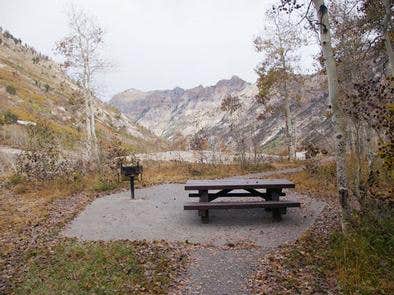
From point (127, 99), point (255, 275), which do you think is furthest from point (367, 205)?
point (127, 99)

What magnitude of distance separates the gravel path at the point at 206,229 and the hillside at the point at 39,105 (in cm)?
1529

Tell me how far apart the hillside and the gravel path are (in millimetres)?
Answer: 15291

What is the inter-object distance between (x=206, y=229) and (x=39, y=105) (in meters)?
46.8

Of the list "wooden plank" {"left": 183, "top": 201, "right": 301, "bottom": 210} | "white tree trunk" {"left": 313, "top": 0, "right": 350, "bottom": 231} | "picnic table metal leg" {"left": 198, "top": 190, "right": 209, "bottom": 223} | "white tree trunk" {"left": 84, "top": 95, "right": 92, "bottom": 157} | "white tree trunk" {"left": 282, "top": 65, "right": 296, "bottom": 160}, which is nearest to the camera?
"white tree trunk" {"left": 313, "top": 0, "right": 350, "bottom": 231}

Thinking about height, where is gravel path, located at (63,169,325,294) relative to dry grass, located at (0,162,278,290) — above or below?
below

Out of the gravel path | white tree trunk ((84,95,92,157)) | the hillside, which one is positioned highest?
the hillside

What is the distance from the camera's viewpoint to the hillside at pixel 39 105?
35.6m

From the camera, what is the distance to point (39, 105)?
2012 inches

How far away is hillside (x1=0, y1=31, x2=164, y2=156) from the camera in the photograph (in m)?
35.6

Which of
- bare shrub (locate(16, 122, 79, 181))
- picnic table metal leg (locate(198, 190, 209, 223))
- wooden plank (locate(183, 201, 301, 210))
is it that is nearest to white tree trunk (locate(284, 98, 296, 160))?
bare shrub (locate(16, 122, 79, 181))

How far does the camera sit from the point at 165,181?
1742 centimetres

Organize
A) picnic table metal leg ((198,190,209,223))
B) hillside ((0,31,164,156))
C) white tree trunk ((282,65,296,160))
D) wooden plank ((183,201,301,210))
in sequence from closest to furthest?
wooden plank ((183,201,301,210)) < picnic table metal leg ((198,190,209,223)) < white tree trunk ((282,65,296,160)) < hillside ((0,31,164,156))

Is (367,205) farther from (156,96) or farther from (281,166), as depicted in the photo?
(156,96)

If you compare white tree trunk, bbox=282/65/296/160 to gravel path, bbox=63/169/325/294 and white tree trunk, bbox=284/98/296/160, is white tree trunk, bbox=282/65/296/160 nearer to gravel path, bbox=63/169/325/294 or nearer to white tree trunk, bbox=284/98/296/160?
white tree trunk, bbox=284/98/296/160
